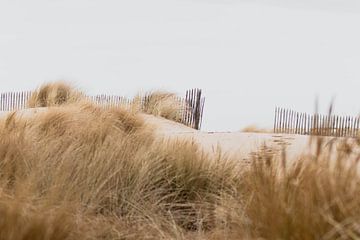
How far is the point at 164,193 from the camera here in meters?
5.64

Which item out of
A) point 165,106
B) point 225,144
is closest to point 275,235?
point 225,144

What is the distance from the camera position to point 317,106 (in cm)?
298

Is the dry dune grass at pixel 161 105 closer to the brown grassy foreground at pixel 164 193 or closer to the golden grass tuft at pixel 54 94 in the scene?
the golden grass tuft at pixel 54 94

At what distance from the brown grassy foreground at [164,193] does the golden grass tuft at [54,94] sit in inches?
377

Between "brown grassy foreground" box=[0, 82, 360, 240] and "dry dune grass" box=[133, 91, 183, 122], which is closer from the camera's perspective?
"brown grassy foreground" box=[0, 82, 360, 240]

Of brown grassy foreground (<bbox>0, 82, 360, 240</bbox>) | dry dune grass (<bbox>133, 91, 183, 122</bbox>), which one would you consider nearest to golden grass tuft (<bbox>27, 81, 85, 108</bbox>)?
dry dune grass (<bbox>133, 91, 183, 122</bbox>)

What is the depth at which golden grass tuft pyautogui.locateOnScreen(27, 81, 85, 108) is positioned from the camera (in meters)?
17.2

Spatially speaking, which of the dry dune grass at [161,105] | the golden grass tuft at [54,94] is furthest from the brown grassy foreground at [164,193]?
the golden grass tuft at [54,94]

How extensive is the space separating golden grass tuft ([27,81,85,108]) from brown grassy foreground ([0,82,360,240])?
9587 mm

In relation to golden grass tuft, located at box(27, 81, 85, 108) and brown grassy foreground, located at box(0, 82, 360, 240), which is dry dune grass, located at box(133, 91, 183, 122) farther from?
brown grassy foreground, located at box(0, 82, 360, 240)

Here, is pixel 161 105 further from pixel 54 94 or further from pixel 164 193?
pixel 164 193

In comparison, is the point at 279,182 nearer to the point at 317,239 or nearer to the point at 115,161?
the point at 317,239

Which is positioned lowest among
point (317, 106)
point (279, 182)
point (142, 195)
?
point (142, 195)

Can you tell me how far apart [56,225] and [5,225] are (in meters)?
0.29
